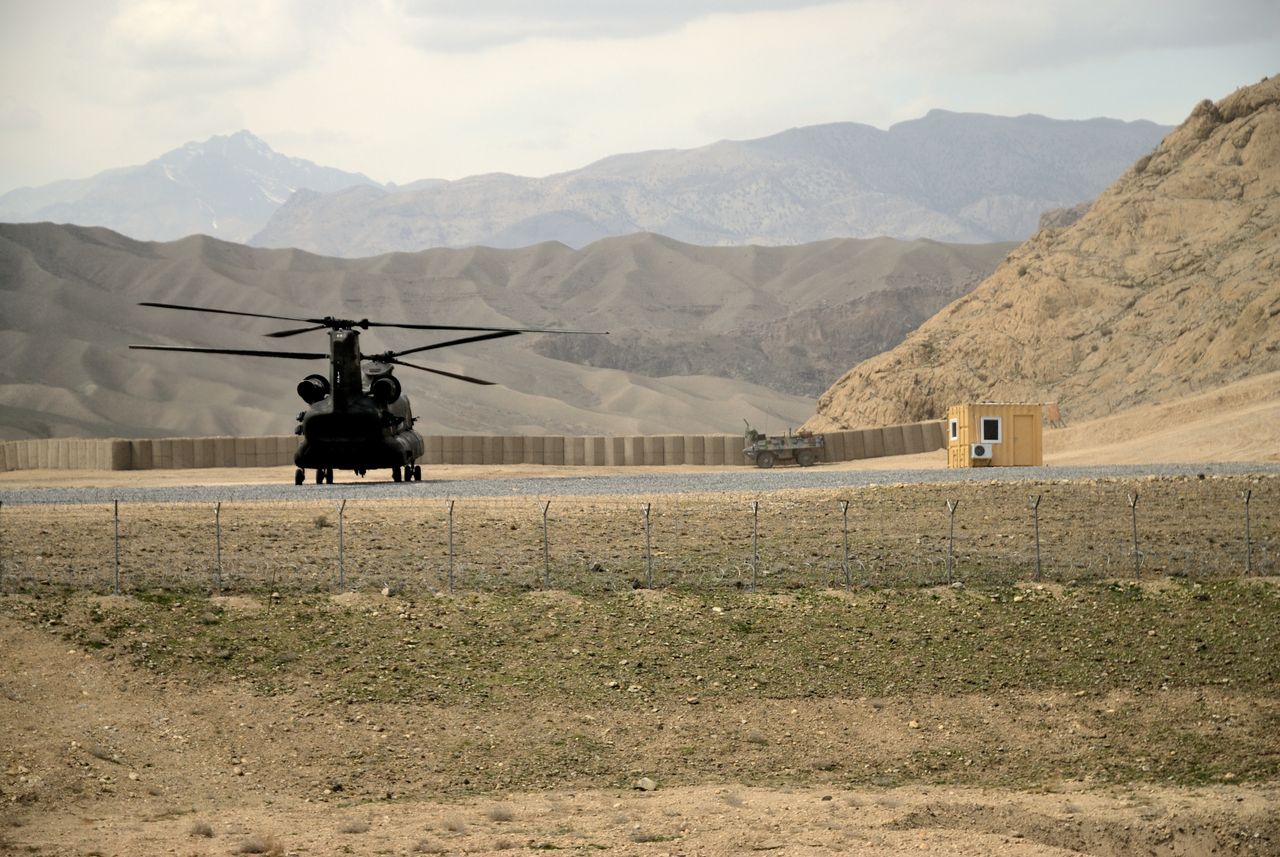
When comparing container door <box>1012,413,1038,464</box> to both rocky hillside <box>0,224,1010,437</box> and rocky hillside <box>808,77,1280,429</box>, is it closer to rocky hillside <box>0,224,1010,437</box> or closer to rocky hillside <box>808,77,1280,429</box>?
rocky hillside <box>808,77,1280,429</box>

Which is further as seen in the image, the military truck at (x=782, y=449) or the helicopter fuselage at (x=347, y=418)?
the military truck at (x=782, y=449)

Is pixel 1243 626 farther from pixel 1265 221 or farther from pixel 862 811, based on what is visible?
pixel 1265 221

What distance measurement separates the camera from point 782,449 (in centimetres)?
6134

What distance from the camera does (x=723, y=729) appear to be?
21.0 meters

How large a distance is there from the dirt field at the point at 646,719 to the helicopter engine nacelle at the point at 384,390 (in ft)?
50.3

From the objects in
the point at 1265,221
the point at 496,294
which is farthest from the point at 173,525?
the point at 496,294

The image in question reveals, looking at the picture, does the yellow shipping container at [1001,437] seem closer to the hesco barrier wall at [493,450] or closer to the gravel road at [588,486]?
the gravel road at [588,486]

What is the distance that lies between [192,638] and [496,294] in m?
139

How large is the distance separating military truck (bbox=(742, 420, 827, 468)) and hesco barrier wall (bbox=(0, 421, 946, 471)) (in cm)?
107

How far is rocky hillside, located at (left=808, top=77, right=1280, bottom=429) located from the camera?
215 feet

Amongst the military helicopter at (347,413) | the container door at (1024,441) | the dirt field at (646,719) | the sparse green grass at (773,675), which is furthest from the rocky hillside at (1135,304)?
the sparse green grass at (773,675)

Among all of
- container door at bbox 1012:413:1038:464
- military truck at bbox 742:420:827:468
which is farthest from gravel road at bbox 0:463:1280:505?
military truck at bbox 742:420:827:468

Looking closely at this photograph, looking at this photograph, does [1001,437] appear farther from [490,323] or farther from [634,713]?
[490,323]

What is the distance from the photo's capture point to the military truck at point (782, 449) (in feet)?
201
